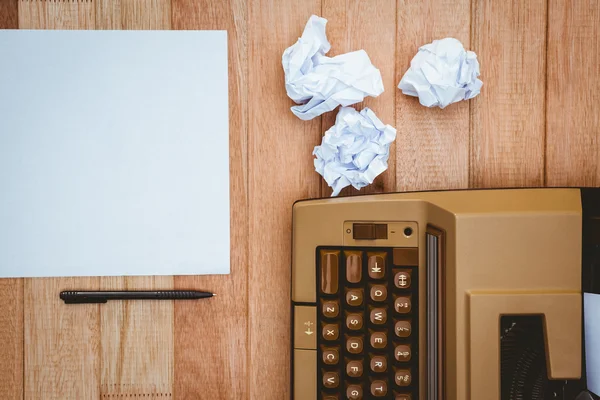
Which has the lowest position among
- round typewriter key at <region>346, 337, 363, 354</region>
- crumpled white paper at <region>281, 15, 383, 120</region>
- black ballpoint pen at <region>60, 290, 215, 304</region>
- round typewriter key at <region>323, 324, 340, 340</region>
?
round typewriter key at <region>346, 337, 363, 354</region>

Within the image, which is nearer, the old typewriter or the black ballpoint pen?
the old typewriter

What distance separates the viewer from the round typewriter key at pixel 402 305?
0.42 m

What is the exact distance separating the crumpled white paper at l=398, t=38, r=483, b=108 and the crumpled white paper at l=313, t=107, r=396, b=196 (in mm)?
69

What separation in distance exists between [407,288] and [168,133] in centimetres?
38

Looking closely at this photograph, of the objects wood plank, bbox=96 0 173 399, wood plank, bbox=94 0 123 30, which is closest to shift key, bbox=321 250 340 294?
wood plank, bbox=96 0 173 399

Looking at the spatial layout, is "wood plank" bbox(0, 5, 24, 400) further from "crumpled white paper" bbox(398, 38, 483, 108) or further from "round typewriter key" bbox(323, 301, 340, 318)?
"crumpled white paper" bbox(398, 38, 483, 108)

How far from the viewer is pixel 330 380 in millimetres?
436

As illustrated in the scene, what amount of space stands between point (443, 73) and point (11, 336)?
71cm

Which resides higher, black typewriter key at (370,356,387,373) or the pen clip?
the pen clip

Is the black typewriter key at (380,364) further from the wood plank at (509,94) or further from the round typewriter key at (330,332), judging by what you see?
the wood plank at (509,94)

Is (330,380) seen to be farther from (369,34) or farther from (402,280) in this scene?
(369,34)

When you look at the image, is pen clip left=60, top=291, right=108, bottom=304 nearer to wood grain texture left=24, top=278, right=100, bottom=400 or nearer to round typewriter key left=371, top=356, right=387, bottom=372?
wood grain texture left=24, top=278, right=100, bottom=400

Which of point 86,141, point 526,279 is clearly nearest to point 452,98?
point 526,279

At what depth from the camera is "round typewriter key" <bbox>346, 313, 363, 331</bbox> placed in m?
0.43
